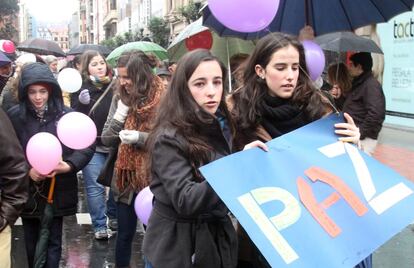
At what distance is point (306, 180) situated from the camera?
220 cm

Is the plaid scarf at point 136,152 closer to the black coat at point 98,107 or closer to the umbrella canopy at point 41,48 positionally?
the black coat at point 98,107

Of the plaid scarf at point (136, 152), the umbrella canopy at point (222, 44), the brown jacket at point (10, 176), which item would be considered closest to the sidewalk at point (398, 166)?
the plaid scarf at point (136, 152)

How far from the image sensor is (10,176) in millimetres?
2748

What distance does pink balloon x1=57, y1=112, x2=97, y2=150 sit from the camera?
3.78 m

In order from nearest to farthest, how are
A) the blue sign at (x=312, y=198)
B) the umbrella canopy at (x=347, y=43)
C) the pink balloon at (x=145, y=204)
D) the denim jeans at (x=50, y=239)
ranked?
the blue sign at (x=312, y=198), the pink balloon at (x=145, y=204), the denim jeans at (x=50, y=239), the umbrella canopy at (x=347, y=43)

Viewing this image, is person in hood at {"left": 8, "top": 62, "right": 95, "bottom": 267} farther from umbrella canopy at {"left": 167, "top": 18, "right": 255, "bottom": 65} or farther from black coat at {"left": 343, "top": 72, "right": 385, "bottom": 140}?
black coat at {"left": 343, "top": 72, "right": 385, "bottom": 140}

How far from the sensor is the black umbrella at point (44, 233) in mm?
3969

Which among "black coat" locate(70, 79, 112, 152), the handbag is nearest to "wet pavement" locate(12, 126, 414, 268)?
the handbag

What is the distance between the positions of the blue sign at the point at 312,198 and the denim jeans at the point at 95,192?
12.4 feet

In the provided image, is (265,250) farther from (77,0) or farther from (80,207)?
(77,0)

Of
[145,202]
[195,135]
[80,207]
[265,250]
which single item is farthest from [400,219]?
[80,207]

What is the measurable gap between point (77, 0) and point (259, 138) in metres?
162

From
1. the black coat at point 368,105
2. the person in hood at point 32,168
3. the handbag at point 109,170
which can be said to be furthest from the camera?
the black coat at point 368,105

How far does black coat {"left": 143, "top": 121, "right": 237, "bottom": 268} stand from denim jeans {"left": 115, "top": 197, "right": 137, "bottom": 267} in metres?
1.93
